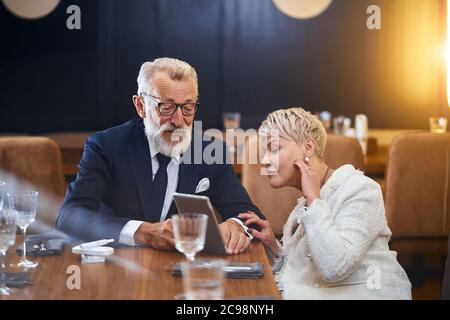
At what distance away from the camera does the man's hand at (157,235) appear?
216 centimetres

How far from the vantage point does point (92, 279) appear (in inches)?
73.8

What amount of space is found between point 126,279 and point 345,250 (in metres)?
0.58

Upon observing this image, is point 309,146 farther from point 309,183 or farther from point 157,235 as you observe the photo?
point 157,235

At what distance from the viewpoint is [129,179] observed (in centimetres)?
265

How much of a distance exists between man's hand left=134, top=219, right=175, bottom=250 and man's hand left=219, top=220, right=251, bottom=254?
0.15 m

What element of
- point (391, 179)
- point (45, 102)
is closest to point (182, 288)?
point (391, 179)

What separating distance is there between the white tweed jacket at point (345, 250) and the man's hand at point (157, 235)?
36 cm

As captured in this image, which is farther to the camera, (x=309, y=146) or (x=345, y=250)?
(x=309, y=146)

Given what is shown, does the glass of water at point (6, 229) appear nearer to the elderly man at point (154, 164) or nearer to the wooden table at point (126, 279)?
the wooden table at point (126, 279)

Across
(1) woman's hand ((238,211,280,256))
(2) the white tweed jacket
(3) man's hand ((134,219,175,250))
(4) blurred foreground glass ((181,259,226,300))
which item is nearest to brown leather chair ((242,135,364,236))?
(1) woman's hand ((238,211,280,256))

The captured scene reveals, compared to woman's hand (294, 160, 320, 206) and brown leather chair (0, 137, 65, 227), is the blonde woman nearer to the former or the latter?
woman's hand (294, 160, 320, 206)

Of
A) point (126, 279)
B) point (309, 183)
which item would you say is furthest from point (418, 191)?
point (126, 279)

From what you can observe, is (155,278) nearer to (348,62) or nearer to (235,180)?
(235,180)

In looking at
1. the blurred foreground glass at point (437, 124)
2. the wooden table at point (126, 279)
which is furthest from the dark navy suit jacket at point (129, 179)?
the blurred foreground glass at point (437, 124)
